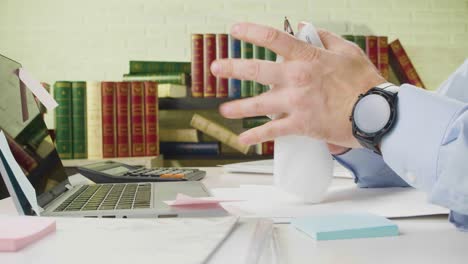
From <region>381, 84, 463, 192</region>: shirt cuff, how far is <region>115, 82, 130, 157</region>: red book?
1561mm

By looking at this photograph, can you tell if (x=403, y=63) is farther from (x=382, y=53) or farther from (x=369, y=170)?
(x=369, y=170)

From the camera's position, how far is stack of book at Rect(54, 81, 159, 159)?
2.00m

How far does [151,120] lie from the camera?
205 centimetres

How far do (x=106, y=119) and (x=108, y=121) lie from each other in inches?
0.4

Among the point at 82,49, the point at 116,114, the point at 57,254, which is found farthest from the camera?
the point at 82,49

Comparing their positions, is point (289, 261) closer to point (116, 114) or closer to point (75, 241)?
point (75, 241)

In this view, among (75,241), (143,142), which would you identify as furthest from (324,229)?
(143,142)

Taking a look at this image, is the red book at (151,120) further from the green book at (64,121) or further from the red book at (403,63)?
the red book at (403,63)

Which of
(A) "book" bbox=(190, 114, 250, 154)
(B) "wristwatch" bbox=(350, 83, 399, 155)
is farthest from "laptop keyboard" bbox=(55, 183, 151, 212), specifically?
(A) "book" bbox=(190, 114, 250, 154)

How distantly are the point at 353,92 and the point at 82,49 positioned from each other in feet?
6.71

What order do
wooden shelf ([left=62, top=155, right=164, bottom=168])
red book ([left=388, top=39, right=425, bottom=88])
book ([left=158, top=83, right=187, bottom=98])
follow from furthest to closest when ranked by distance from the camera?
1. red book ([left=388, top=39, right=425, bottom=88])
2. book ([left=158, top=83, right=187, bottom=98])
3. wooden shelf ([left=62, top=155, right=164, bottom=168])

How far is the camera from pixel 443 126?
0.51 metres

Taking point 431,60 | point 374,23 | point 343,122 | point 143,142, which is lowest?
point 143,142

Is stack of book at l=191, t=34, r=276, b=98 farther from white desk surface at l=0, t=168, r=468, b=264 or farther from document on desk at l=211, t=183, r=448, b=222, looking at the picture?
white desk surface at l=0, t=168, r=468, b=264
